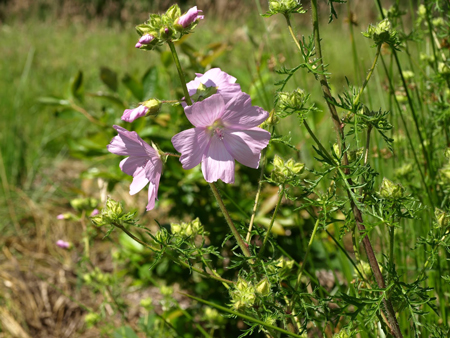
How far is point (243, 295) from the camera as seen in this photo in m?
0.64

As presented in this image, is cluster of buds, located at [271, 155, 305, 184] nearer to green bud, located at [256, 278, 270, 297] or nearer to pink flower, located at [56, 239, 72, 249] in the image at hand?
green bud, located at [256, 278, 270, 297]

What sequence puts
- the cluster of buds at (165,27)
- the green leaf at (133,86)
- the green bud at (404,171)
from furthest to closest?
1. the green leaf at (133,86)
2. the green bud at (404,171)
3. the cluster of buds at (165,27)

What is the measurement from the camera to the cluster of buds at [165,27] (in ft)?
2.07

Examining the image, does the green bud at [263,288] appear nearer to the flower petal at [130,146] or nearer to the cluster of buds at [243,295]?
the cluster of buds at [243,295]

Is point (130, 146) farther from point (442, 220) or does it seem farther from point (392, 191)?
point (442, 220)

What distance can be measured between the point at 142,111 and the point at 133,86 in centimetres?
81

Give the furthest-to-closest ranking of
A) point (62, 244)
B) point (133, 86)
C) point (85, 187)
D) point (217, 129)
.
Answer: point (85, 187)
point (133, 86)
point (62, 244)
point (217, 129)

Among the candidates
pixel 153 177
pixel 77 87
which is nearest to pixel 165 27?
pixel 153 177

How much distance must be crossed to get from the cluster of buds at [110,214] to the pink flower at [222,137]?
128 mm

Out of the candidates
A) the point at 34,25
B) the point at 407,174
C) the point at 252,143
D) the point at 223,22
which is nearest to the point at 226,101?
the point at 252,143

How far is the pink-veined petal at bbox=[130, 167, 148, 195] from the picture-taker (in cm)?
73

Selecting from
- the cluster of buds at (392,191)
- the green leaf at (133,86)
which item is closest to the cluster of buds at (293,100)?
the cluster of buds at (392,191)

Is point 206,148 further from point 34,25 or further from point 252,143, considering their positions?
point 34,25

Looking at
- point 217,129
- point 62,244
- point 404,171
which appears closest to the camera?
point 217,129
